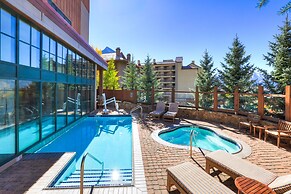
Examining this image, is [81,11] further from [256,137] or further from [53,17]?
[256,137]

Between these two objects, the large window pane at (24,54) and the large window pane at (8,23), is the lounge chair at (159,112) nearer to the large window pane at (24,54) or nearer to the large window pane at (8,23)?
the large window pane at (24,54)

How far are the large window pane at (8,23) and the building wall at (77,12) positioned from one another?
5.84 m

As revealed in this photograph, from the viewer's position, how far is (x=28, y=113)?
5051 mm

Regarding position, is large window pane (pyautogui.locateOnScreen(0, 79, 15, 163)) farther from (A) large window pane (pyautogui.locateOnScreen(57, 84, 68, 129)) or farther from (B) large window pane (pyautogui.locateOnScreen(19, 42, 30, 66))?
(A) large window pane (pyautogui.locateOnScreen(57, 84, 68, 129))

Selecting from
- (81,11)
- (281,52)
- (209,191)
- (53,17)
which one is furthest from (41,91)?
(281,52)

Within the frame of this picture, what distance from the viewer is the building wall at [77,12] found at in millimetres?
10043

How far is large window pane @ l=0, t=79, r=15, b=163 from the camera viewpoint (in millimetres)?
4016

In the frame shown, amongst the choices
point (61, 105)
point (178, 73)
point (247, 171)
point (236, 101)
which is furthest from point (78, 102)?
point (178, 73)

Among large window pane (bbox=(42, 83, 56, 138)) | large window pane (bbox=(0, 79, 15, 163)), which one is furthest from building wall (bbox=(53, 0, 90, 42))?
large window pane (bbox=(0, 79, 15, 163))

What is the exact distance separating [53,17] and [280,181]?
779 cm

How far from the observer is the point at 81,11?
42.7 ft

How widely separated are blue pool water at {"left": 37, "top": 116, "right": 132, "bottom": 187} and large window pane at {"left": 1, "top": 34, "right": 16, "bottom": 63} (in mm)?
3142

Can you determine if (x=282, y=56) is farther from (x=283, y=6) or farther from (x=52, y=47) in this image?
(x=52, y=47)

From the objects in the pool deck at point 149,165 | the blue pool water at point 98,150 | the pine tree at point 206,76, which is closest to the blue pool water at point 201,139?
the pool deck at point 149,165
